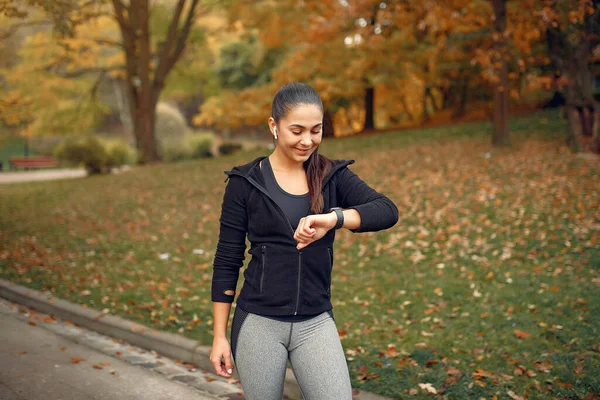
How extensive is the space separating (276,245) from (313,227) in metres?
0.24

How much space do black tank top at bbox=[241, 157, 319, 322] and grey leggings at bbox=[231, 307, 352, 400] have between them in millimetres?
26

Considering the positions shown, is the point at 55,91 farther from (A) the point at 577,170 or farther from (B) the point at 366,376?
(B) the point at 366,376

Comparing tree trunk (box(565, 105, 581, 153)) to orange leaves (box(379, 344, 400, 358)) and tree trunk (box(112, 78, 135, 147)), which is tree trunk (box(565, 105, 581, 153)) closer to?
orange leaves (box(379, 344, 400, 358))

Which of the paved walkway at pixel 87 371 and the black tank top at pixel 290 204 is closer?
the black tank top at pixel 290 204

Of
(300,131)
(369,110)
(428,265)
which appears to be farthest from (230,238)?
(369,110)

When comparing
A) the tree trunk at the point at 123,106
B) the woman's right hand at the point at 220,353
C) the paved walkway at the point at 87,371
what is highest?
the tree trunk at the point at 123,106

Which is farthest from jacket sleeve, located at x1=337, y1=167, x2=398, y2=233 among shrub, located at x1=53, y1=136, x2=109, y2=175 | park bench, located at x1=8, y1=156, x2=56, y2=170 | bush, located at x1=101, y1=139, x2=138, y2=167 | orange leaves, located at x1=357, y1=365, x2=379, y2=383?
park bench, located at x1=8, y1=156, x2=56, y2=170

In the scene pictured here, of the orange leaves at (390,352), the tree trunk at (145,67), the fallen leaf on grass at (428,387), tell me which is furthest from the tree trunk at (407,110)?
the fallen leaf on grass at (428,387)

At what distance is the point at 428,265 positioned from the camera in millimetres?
9125

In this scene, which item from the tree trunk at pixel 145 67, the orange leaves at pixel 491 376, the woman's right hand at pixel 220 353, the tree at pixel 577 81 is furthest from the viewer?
the tree trunk at pixel 145 67

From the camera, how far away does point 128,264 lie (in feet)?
33.7

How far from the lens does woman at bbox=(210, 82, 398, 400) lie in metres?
2.60

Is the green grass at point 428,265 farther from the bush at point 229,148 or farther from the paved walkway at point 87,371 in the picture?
the bush at point 229,148

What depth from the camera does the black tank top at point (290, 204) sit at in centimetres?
265
